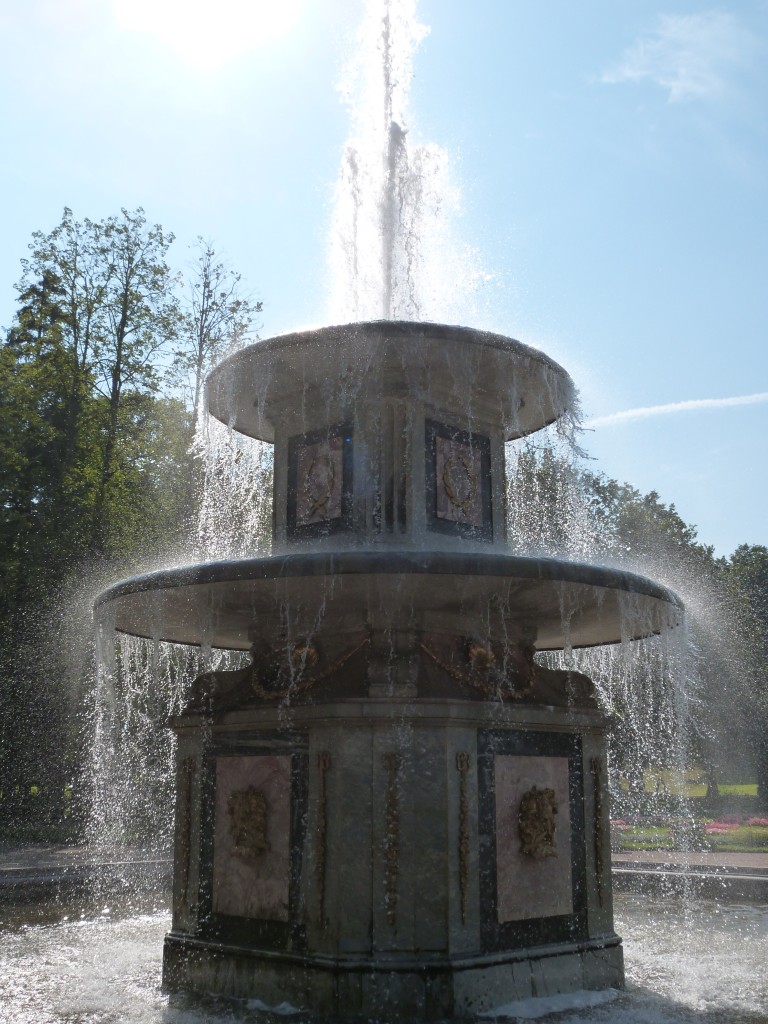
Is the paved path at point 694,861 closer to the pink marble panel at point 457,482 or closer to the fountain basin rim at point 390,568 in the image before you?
the pink marble panel at point 457,482

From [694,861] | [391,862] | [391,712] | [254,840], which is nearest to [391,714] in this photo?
[391,712]

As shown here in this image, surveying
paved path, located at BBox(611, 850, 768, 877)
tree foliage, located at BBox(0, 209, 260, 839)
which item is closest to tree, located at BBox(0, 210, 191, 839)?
tree foliage, located at BBox(0, 209, 260, 839)

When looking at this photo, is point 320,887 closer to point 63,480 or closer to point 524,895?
point 524,895

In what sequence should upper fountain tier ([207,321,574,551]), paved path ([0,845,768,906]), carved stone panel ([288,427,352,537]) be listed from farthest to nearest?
1. paved path ([0,845,768,906])
2. carved stone panel ([288,427,352,537])
3. upper fountain tier ([207,321,574,551])

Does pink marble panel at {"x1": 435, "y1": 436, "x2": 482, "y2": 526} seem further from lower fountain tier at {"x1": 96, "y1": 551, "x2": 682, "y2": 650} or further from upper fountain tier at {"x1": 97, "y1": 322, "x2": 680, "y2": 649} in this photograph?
lower fountain tier at {"x1": 96, "y1": 551, "x2": 682, "y2": 650}

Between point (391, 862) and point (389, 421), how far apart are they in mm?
3415

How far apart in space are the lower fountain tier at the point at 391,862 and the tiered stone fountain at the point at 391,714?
0.02 metres

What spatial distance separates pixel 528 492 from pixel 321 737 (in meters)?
15.5

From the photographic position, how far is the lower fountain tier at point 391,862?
688 centimetres

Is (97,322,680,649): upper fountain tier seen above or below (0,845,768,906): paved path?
above

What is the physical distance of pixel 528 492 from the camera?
22203 mm

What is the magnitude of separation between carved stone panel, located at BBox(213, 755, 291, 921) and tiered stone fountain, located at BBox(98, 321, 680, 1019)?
2 cm

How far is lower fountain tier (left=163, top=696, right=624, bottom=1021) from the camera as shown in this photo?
688 cm

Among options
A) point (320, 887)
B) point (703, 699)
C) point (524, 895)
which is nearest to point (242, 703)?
point (320, 887)
